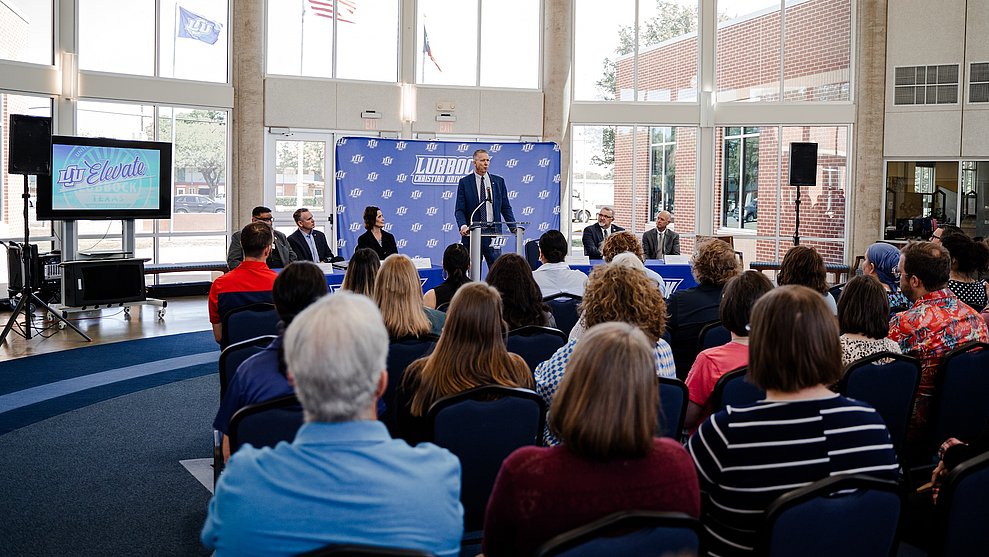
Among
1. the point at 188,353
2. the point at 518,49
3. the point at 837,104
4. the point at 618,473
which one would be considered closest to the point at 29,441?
the point at 188,353

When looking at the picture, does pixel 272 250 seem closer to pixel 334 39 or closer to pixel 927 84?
pixel 334 39

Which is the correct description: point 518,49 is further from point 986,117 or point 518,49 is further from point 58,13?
point 986,117

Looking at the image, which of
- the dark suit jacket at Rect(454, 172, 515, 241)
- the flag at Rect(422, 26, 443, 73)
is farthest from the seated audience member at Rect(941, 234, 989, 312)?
the flag at Rect(422, 26, 443, 73)

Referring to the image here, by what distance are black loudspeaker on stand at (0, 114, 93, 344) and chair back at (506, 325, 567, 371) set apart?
21.5 ft

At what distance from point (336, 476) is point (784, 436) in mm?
1190

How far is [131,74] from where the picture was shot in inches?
496

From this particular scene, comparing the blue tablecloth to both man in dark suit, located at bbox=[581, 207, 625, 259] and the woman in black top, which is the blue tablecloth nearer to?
the woman in black top

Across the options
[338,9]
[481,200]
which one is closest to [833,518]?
[481,200]

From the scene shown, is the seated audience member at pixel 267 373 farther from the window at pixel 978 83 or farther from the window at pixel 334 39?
the window at pixel 978 83

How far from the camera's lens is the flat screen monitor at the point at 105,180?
1031cm

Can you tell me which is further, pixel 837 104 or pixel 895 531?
pixel 837 104

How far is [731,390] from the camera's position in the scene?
3279 millimetres

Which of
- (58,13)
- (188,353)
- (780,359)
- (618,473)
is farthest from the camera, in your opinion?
(58,13)

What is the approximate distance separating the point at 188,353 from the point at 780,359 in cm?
744
